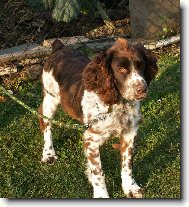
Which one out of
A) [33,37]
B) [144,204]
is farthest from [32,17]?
[144,204]

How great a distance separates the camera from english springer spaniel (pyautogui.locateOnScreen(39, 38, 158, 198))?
4.27 metres

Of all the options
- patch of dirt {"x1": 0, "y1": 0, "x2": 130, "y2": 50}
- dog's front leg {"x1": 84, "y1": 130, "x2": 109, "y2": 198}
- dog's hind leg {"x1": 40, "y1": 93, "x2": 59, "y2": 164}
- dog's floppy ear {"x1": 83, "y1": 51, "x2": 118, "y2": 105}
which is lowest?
patch of dirt {"x1": 0, "y1": 0, "x2": 130, "y2": 50}

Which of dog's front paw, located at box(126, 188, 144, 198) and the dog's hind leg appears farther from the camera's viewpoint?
the dog's hind leg

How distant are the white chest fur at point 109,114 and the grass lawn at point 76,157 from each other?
0.62 metres

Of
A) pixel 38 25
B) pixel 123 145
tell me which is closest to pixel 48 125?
pixel 123 145

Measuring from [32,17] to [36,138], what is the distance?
3.39m

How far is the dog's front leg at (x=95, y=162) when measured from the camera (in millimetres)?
4605

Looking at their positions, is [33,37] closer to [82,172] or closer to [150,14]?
[150,14]

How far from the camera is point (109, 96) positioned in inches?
172

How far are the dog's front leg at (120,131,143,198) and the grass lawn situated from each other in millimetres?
82

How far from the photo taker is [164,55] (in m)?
7.88

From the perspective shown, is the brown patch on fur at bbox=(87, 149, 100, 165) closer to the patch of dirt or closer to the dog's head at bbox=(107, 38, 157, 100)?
the dog's head at bbox=(107, 38, 157, 100)

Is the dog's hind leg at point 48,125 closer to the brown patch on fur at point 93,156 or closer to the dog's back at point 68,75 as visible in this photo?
the dog's back at point 68,75

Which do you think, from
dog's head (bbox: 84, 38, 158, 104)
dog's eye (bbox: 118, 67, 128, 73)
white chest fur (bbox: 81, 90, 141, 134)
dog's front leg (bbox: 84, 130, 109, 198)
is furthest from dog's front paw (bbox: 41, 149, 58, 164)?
dog's eye (bbox: 118, 67, 128, 73)
